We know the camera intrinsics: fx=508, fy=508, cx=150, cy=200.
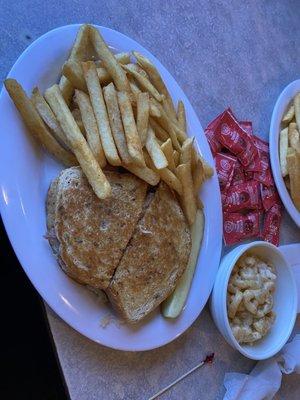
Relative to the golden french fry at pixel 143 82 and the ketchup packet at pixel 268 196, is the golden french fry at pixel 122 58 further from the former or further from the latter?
the ketchup packet at pixel 268 196

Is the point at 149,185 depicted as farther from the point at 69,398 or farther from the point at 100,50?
the point at 69,398

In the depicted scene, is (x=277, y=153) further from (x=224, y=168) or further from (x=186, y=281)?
(x=186, y=281)

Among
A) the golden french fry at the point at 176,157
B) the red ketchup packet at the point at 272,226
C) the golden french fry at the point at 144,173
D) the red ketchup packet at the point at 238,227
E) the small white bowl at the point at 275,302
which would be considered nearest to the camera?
the golden french fry at the point at 144,173

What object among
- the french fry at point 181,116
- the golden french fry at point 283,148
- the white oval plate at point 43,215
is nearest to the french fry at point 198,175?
the french fry at point 181,116

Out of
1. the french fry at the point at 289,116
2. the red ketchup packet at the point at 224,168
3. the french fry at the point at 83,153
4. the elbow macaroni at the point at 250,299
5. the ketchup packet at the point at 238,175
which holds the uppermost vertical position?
the french fry at the point at 83,153

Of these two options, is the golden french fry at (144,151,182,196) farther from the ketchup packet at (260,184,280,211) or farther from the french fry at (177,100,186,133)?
the ketchup packet at (260,184,280,211)

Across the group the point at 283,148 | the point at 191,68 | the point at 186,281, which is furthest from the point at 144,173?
the point at 283,148
